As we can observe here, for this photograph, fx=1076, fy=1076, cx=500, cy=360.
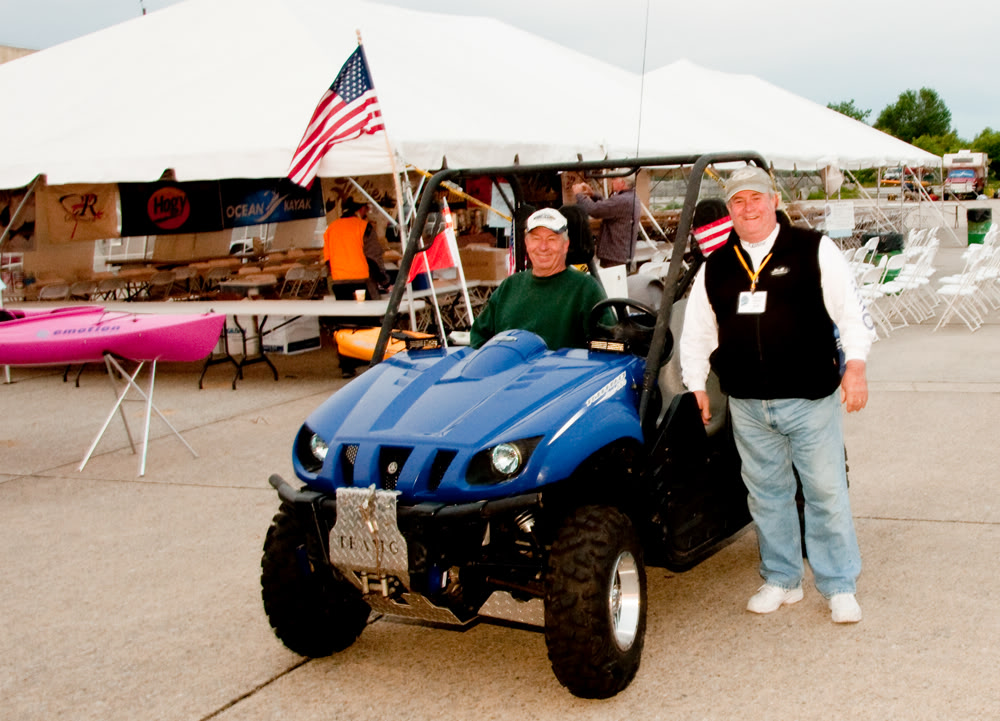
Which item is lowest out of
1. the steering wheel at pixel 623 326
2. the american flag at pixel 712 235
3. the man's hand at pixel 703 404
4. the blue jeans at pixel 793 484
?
the blue jeans at pixel 793 484

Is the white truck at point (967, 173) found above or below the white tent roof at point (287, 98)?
above

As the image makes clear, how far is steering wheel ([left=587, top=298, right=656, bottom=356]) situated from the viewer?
13.7 feet

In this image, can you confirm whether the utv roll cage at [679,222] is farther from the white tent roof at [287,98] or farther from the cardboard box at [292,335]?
the cardboard box at [292,335]

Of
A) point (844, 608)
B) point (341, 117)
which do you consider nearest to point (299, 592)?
point (844, 608)

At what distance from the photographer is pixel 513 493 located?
3.38 meters

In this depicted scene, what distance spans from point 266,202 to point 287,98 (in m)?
2.96

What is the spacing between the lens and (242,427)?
340 inches

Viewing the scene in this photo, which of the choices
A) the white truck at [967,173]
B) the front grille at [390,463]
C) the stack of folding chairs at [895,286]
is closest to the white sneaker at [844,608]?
the front grille at [390,463]

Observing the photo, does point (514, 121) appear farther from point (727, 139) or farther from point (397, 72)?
point (727, 139)

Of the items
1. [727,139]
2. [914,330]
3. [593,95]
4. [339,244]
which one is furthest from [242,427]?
[727,139]

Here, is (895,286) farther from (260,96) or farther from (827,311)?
(827,311)

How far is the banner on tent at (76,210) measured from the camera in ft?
45.0

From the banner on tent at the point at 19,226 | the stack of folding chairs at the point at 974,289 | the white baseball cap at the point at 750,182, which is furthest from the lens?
the banner on tent at the point at 19,226

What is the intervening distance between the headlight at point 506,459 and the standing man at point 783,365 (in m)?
0.92
